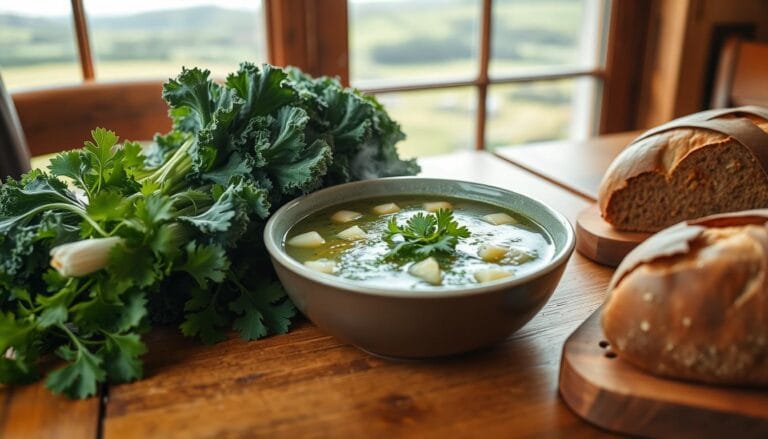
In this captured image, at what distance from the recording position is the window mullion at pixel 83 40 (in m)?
2.15

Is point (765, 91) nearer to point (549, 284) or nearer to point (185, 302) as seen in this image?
point (549, 284)

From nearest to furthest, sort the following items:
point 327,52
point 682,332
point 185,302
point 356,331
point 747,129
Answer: point 682,332 < point 356,331 < point 185,302 < point 747,129 < point 327,52

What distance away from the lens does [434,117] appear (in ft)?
9.62

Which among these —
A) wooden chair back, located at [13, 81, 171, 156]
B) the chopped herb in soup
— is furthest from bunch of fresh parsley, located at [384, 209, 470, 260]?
wooden chair back, located at [13, 81, 171, 156]

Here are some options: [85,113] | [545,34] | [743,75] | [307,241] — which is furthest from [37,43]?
[743,75]

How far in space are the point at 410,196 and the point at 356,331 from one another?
0.38 metres

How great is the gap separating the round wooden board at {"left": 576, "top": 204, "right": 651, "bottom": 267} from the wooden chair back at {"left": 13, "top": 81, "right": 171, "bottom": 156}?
1.08 metres

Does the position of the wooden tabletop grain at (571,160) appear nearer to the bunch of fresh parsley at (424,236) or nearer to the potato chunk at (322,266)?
the bunch of fresh parsley at (424,236)

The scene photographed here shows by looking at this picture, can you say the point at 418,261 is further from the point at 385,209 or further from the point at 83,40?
the point at 83,40

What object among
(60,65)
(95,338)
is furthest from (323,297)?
(60,65)

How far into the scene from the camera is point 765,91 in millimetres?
2205

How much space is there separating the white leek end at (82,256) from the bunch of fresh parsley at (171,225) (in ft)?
0.05

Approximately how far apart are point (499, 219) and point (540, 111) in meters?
2.22

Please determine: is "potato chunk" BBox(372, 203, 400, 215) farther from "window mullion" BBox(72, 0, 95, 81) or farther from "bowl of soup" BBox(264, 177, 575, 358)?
"window mullion" BBox(72, 0, 95, 81)
